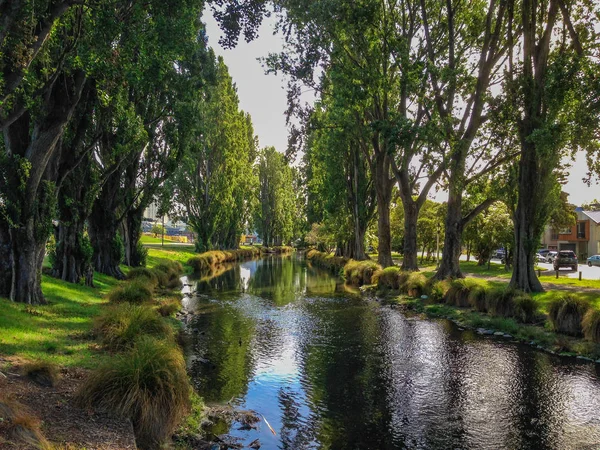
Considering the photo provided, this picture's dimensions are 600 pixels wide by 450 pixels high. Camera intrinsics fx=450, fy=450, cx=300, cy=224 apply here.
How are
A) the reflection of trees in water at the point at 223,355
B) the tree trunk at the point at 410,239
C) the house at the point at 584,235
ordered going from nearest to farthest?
the reflection of trees in water at the point at 223,355 → the tree trunk at the point at 410,239 → the house at the point at 584,235

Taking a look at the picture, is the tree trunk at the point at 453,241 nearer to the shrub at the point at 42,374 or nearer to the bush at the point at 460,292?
the bush at the point at 460,292

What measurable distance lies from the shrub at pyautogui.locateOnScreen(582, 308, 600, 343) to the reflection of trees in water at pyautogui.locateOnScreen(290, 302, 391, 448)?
20.1 ft

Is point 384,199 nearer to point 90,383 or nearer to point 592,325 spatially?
point 592,325

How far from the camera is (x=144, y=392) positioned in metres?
6.75

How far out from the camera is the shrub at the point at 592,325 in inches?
501

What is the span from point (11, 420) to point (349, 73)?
21.7 metres

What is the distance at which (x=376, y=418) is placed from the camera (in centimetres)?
846

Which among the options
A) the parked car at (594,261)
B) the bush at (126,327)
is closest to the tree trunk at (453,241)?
the bush at (126,327)

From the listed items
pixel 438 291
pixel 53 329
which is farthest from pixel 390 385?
pixel 438 291

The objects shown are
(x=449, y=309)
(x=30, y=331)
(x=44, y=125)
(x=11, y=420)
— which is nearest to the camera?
(x=11, y=420)

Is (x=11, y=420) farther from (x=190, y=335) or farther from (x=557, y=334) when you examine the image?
(x=557, y=334)

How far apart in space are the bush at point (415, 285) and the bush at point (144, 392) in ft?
58.1

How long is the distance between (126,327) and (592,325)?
12.7m

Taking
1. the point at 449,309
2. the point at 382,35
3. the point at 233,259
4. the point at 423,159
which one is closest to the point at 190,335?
the point at 449,309
